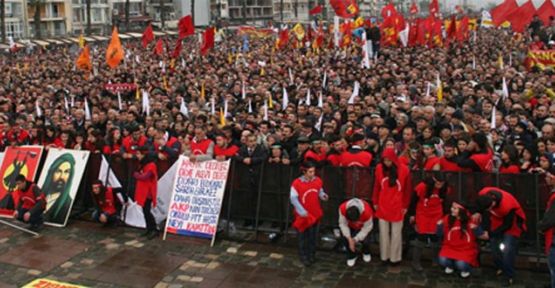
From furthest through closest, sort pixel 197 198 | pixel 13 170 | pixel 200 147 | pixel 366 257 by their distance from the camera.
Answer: pixel 13 170 < pixel 200 147 < pixel 197 198 < pixel 366 257

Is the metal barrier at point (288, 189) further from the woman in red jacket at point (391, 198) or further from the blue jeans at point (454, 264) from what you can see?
the blue jeans at point (454, 264)

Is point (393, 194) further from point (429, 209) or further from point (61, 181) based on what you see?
point (61, 181)

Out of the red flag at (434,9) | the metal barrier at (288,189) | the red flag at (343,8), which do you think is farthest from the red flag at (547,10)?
the metal barrier at (288,189)

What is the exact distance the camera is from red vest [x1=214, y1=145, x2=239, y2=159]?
1009cm

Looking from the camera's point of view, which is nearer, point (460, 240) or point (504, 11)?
point (460, 240)

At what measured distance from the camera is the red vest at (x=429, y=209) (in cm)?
829

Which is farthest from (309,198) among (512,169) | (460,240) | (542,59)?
(542,59)

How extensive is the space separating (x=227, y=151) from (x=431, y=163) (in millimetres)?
3368

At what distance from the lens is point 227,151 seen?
1014 centimetres

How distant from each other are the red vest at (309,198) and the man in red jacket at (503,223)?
86.1 inches

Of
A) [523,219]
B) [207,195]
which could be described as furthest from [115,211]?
[523,219]

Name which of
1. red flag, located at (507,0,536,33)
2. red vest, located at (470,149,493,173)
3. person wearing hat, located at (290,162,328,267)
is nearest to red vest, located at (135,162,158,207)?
person wearing hat, located at (290,162,328,267)

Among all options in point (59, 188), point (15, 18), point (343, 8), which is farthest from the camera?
point (15, 18)

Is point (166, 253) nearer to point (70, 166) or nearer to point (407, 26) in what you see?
point (70, 166)
